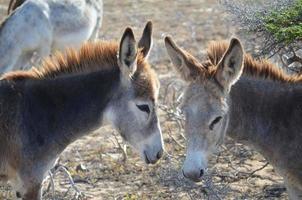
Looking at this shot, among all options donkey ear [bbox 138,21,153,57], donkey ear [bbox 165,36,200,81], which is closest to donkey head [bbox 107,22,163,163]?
donkey ear [bbox 138,21,153,57]

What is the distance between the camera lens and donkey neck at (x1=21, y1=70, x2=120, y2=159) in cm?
689

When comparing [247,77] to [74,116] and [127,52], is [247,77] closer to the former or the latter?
[127,52]

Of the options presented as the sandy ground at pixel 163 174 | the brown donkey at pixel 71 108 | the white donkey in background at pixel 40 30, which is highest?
the brown donkey at pixel 71 108

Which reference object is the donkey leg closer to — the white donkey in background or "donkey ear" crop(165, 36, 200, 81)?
"donkey ear" crop(165, 36, 200, 81)

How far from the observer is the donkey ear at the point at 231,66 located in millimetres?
6175

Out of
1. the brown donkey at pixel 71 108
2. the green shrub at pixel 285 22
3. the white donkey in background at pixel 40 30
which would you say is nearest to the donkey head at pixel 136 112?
the brown donkey at pixel 71 108

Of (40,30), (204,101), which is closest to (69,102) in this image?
(204,101)

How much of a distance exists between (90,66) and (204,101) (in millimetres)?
1148

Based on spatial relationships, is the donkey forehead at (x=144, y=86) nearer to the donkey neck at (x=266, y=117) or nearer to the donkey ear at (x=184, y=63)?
the donkey ear at (x=184, y=63)

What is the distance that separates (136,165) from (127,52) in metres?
2.49

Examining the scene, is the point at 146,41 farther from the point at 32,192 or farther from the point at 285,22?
the point at 32,192

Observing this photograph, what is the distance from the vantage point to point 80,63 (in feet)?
22.9

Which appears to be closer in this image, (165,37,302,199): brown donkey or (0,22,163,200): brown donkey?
(165,37,302,199): brown donkey

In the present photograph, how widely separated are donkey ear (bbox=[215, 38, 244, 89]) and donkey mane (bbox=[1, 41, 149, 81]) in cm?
87
